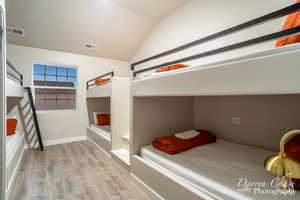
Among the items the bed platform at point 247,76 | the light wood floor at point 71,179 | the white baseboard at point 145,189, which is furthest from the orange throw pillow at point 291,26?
the light wood floor at point 71,179

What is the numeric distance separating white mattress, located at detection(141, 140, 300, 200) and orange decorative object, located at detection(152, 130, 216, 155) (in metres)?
0.05

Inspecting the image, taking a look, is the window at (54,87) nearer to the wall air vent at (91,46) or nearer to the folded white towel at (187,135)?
the wall air vent at (91,46)

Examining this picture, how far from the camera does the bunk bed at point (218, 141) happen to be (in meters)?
0.75

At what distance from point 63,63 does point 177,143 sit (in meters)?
3.32

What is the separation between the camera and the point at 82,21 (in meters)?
2.92

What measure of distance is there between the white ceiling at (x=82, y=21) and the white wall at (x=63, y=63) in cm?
16

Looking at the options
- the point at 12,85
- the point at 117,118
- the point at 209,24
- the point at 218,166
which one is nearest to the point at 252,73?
the point at 218,166

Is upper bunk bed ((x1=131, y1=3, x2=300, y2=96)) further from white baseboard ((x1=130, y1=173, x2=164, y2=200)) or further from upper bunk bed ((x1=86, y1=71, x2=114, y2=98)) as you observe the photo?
upper bunk bed ((x1=86, y1=71, x2=114, y2=98))

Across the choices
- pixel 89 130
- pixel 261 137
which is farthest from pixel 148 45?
pixel 261 137

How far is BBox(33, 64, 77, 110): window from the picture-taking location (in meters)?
3.36

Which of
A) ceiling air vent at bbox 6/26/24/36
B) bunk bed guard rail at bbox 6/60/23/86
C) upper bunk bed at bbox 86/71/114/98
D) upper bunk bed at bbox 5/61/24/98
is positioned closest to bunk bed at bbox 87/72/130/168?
upper bunk bed at bbox 86/71/114/98

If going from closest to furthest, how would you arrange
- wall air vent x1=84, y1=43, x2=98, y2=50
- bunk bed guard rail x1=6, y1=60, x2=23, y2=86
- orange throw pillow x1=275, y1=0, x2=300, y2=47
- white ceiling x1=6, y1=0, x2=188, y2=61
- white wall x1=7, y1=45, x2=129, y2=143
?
orange throw pillow x1=275, y1=0, x2=300, y2=47
bunk bed guard rail x1=6, y1=60, x2=23, y2=86
white ceiling x1=6, y1=0, x2=188, y2=61
white wall x1=7, y1=45, x2=129, y2=143
wall air vent x1=84, y1=43, x2=98, y2=50

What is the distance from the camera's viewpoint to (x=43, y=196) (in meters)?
1.53

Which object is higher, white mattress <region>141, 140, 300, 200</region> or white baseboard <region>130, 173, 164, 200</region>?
white mattress <region>141, 140, 300, 200</region>
